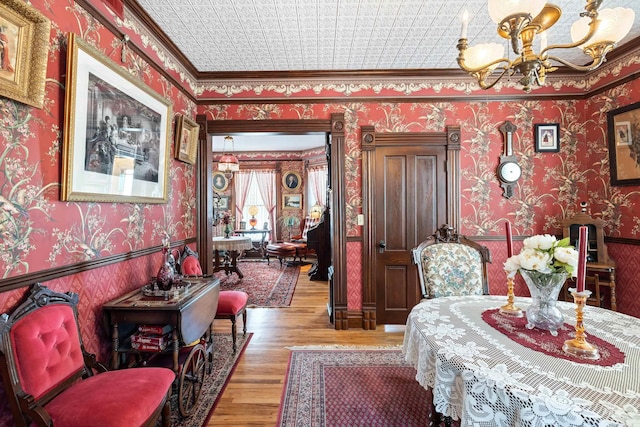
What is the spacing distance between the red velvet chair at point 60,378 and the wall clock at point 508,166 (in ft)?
11.2

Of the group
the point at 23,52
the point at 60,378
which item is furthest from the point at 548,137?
the point at 60,378

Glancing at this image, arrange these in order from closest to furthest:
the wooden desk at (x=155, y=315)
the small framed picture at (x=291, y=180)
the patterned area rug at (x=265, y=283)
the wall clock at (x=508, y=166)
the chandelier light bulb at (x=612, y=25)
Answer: the chandelier light bulb at (x=612, y=25) < the wooden desk at (x=155, y=315) < the wall clock at (x=508, y=166) < the patterned area rug at (x=265, y=283) < the small framed picture at (x=291, y=180)

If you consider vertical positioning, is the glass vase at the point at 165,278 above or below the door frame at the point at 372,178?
below

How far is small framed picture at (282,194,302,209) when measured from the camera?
7.69m

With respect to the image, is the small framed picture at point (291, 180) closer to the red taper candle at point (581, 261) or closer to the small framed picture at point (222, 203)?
the small framed picture at point (222, 203)

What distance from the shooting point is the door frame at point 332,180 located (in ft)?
10.6

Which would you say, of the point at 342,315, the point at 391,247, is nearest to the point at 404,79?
the point at 391,247

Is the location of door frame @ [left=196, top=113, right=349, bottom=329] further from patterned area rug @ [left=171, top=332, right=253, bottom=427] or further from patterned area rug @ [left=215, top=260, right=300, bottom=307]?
patterned area rug @ [left=215, top=260, right=300, bottom=307]

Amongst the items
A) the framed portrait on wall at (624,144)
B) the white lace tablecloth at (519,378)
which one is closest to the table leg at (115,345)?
the white lace tablecloth at (519,378)

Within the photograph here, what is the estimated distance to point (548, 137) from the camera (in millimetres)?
3191

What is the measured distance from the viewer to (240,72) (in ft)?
10.4

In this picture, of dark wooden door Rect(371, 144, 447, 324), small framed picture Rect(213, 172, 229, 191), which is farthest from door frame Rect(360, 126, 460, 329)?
small framed picture Rect(213, 172, 229, 191)

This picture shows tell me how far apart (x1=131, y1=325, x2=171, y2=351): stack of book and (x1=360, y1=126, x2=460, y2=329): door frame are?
2.04m

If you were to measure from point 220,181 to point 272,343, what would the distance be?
5.81 m
